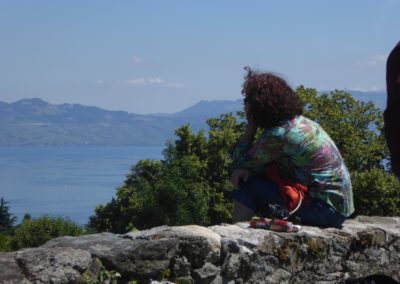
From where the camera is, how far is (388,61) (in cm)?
280

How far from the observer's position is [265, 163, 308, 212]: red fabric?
5.46 m

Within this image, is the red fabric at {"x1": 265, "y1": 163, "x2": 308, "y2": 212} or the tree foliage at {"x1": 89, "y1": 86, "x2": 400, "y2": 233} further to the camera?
the tree foliage at {"x1": 89, "y1": 86, "x2": 400, "y2": 233}

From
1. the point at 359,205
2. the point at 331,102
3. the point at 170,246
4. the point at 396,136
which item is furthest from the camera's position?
the point at 331,102

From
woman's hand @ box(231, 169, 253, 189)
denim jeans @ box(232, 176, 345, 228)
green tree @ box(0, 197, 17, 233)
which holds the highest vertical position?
woman's hand @ box(231, 169, 253, 189)

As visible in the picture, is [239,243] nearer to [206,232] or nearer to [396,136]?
[206,232]

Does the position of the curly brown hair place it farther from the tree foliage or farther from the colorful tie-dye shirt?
the tree foliage

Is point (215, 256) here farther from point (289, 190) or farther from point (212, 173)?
point (212, 173)

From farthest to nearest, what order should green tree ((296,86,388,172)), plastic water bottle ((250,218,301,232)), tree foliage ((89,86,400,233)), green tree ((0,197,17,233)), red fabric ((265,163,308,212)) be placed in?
green tree ((0,197,17,233)) < green tree ((296,86,388,172)) < tree foliage ((89,86,400,233)) < red fabric ((265,163,308,212)) < plastic water bottle ((250,218,301,232))

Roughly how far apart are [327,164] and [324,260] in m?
0.66

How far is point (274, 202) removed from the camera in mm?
5562

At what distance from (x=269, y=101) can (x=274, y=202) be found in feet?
2.29

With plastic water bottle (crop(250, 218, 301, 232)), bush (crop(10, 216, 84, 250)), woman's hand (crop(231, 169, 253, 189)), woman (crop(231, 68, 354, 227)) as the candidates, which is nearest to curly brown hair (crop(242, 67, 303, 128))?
woman (crop(231, 68, 354, 227))

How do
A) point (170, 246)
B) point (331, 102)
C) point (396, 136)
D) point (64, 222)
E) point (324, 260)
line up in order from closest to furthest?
point (396, 136), point (170, 246), point (324, 260), point (64, 222), point (331, 102)

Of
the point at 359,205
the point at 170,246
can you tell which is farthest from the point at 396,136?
the point at 359,205
